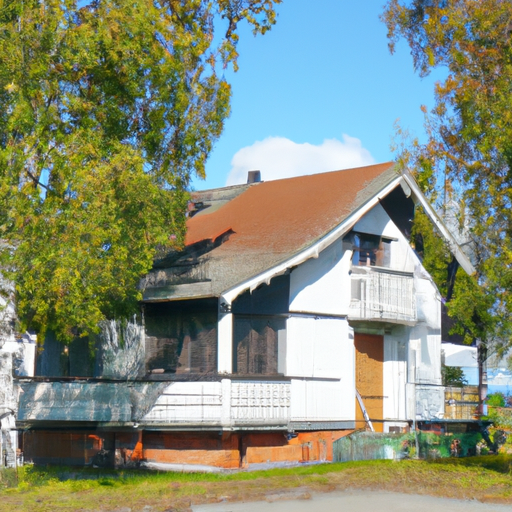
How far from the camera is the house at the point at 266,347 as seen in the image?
2012 cm

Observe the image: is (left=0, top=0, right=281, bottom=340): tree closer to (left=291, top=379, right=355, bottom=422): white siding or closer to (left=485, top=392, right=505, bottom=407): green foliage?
(left=291, top=379, right=355, bottom=422): white siding

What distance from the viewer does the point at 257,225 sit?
79.6 ft

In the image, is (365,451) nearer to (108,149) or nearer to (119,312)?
(119,312)

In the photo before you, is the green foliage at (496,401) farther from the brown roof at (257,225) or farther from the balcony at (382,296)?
the brown roof at (257,225)

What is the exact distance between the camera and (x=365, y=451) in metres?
22.2

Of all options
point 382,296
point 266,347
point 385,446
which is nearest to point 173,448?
point 266,347

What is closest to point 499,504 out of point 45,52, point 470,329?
point 45,52

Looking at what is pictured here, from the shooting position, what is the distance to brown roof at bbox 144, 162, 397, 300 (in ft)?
70.1

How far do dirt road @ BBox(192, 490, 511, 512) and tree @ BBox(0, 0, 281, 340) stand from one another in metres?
4.35

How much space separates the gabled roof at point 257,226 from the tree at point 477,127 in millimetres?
2315

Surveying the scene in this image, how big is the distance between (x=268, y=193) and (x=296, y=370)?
21.5 ft

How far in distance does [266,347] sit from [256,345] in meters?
0.31

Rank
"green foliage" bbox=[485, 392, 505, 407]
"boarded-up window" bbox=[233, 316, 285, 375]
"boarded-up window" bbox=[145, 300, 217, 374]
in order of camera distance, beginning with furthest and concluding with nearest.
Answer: "green foliage" bbox=[485, 392, 505, 407]
"boarded-up window" bbox=[233, 316, 285, 375]
"boarded-up window" bbox=[145, 300, 217, 374]

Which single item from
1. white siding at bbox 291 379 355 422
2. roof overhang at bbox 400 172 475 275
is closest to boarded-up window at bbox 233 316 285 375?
white siding at bbox 291 379 355 422
